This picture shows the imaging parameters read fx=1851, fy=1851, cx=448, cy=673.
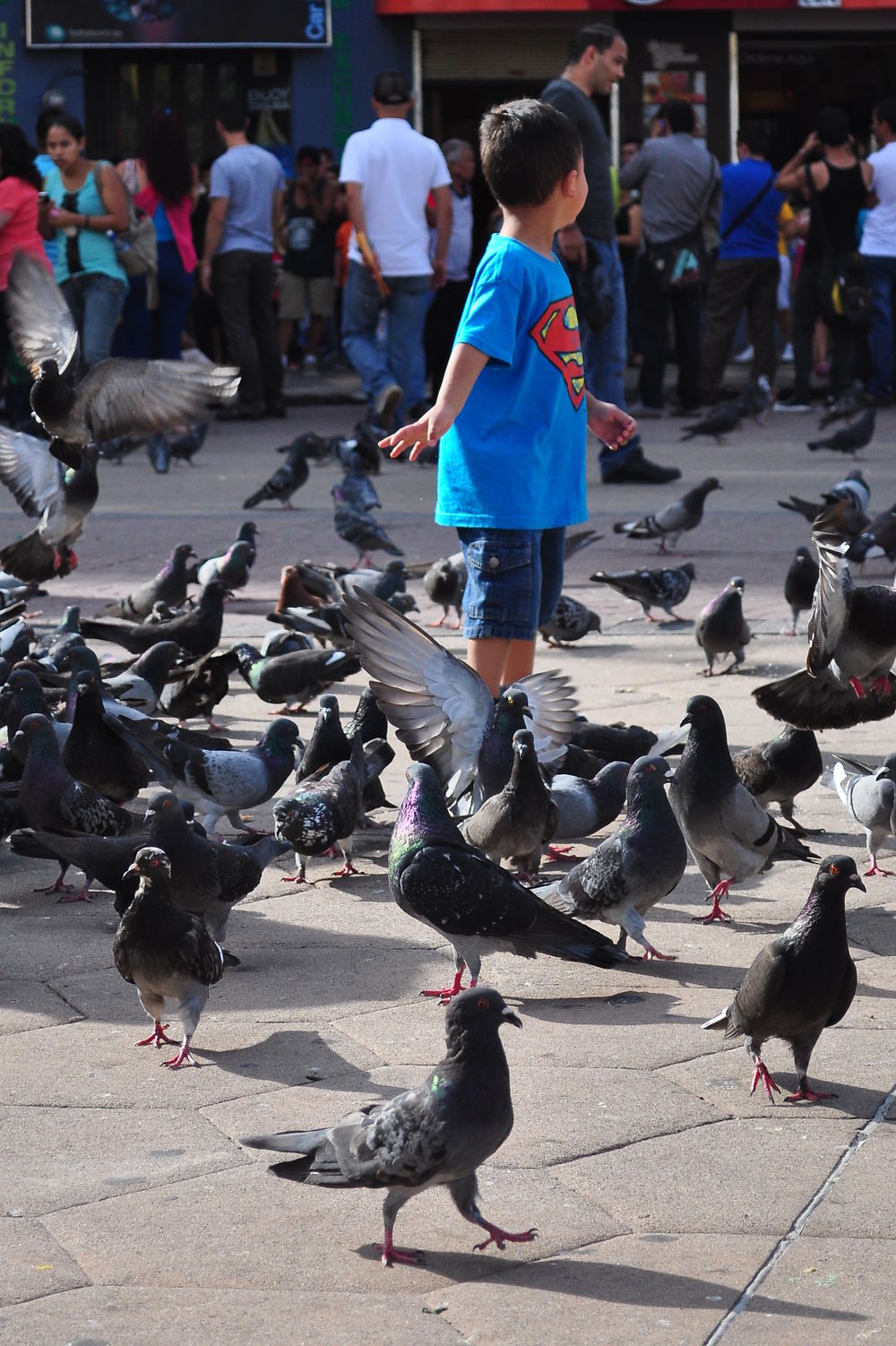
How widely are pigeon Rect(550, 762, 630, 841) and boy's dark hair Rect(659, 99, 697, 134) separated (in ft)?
36.6

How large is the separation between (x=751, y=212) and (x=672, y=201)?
32.4 inches

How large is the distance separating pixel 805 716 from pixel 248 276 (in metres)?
11.0

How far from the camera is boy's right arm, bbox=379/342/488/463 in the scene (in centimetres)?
486

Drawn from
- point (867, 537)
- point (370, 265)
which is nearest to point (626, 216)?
point (370, 265)

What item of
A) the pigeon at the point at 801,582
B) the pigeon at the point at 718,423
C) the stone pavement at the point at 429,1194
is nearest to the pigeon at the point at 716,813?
the stone pavement at the point at 429,1194

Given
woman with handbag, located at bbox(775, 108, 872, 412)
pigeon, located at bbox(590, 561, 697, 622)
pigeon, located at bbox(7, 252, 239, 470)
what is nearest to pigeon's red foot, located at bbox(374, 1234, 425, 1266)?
pigeon, located at bbox(7, 252, 239, 470)

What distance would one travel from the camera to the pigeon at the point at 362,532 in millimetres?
9852

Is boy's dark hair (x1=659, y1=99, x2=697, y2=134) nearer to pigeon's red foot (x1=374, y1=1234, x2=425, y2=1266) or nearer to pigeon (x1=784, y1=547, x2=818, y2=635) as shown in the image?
pigeon (x1=784, y1=547, x2=818, y2=635)

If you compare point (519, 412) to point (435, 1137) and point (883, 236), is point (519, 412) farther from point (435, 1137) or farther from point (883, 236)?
point (883, 236)

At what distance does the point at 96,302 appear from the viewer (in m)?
12.6

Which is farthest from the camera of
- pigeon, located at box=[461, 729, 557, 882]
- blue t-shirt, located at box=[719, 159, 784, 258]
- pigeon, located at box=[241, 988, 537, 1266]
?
blue t-shirt, located at box=[719, 159, 784, 258]

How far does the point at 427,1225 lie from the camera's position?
322 cm

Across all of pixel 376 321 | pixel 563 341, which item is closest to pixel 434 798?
pixel 563 341

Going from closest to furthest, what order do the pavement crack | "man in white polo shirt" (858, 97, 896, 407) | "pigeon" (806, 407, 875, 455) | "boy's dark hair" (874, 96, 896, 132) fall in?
the pavement crack
"pigeon" (806, 407, 875, 455)
"man in white polo shirt" (858, 97, 896, 407)
"boy's dark hair" (874, 96, 896, 132)
